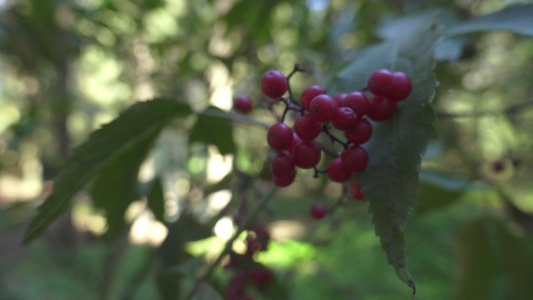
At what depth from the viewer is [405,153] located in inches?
17.4

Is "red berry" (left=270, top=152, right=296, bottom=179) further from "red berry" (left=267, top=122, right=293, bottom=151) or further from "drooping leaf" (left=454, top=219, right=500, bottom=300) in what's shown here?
"drooping leaf" (left=454, top=219, right=500, bottom=300)

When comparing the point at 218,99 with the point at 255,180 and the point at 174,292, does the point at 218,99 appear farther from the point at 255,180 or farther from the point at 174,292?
the point at 174,292

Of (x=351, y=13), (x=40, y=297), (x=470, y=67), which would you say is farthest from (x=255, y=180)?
(x=40, y=297)

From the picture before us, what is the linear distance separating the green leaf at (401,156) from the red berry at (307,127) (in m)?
0.07

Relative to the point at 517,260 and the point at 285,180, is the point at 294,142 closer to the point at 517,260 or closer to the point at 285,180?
the point at 285,180

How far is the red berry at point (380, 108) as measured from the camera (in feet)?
1.60

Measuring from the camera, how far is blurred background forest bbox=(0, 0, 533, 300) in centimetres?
94

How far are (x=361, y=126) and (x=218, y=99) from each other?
96 centimetres

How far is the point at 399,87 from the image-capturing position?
472 mm

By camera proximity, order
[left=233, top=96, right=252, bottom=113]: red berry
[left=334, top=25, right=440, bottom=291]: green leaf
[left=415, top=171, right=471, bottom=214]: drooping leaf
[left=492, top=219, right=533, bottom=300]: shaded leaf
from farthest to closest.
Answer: [left=415, top=171, right=471, bottom=214]: drooping leaf, [left=492, top=219, right=533, bottom=300]: shaded leaf, [left=233, top=96, right=252, bottom=113]: red berry, [left=334, top=25, right=440, bottom=291]: green leaf

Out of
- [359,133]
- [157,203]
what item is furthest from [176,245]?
[359,133]

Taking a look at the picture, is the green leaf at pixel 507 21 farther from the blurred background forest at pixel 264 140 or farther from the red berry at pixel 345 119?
the red berry at pixel 345 119

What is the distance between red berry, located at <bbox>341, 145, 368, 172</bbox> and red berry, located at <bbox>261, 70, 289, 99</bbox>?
12cm

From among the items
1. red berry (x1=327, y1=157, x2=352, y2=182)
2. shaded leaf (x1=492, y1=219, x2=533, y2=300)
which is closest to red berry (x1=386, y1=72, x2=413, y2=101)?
red berry (x1=327, y1=157, x2=352, y2=182)
